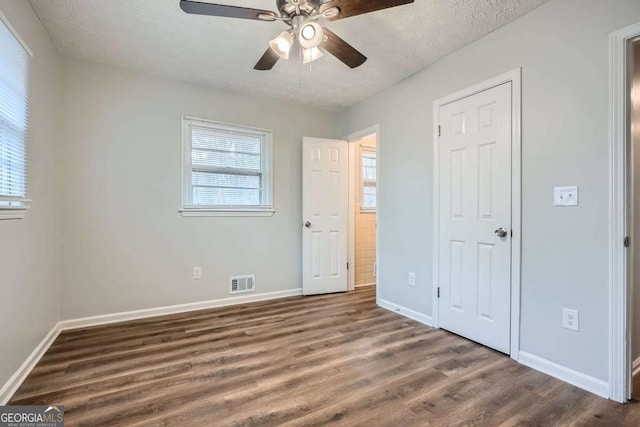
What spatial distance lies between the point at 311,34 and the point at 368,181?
9.85 feet

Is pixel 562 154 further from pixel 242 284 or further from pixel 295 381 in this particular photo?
pixel 242 284

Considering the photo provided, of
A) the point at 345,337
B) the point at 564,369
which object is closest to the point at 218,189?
the point at 345,337

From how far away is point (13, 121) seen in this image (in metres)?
1.84

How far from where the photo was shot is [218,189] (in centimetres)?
352

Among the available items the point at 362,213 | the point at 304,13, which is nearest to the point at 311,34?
the point at 304,13

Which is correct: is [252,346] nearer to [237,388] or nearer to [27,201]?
[237,388]

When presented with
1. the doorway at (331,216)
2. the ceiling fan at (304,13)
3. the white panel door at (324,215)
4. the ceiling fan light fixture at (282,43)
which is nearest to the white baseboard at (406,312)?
the doorway at (331,216)

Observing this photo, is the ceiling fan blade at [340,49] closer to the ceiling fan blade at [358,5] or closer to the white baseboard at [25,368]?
the ceiling fan blade at [358,5]

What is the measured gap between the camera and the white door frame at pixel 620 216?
1719 mm

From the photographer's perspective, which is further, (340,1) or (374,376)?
(374,376)

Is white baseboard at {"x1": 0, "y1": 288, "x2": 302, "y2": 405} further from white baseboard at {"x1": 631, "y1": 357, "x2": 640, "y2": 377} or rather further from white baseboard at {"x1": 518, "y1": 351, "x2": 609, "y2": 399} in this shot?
white baseboard at {"x1": 631, "y1": 357, "x2": 640, "y2": 377}

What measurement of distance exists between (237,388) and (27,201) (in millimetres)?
1840

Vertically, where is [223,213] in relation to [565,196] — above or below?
below

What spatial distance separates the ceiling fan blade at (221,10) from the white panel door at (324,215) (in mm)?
2204
